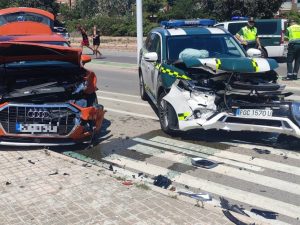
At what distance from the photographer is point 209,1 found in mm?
36344

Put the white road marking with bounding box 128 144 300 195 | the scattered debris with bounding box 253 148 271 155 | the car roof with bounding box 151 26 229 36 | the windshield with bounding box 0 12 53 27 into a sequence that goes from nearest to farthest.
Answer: the white road marking with bounding box 128 144 300 195 < the scattered debris with bounding box 253 148 271 155 < the car roof with bounding box 151 26 229 36 < the windshield with bounding box 0 12 53 27

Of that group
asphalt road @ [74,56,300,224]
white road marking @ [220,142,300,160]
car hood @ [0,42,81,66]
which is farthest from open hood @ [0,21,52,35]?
white road marking @ [220,142,300,160]

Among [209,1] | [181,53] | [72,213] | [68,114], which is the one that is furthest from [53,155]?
[209,1]

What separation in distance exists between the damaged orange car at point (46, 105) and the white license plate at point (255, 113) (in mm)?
2195

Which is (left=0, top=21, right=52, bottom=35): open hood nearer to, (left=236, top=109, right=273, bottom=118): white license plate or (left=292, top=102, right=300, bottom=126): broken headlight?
(left=236, top=109, right=273, bottom=118): white license plate

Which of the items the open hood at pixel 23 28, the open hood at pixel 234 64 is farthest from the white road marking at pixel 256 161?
the open hood at pixel 23 28

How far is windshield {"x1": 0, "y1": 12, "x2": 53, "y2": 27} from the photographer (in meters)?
12.7

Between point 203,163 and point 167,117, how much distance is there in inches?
60.7

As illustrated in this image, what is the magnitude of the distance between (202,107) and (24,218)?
330 centimetres

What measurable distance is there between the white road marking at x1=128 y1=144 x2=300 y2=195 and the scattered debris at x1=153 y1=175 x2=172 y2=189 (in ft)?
2.30

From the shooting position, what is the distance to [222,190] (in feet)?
17.3

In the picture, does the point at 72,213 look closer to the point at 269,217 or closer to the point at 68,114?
the point at 269,217

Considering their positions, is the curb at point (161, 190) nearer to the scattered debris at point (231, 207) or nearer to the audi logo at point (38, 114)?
the scattered debris at point (231, 207)

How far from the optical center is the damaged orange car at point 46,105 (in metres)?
6.57
